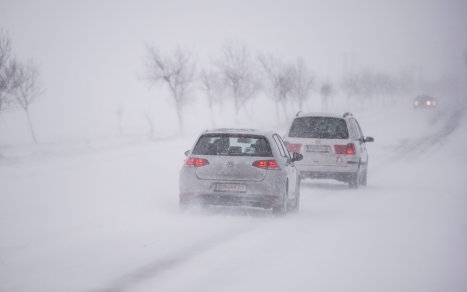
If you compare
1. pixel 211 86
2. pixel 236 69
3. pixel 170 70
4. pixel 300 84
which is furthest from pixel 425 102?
pixel 170 70

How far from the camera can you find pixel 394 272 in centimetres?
606

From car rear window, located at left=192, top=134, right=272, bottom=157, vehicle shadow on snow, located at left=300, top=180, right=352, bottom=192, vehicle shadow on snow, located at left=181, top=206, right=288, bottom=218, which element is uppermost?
car rear window, located at left=192, top=134, right=272, bottom=157

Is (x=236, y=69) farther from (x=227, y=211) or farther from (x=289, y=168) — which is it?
(x=289, y=168)

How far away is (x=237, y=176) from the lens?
9453 mm

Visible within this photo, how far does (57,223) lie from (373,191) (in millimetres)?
8358

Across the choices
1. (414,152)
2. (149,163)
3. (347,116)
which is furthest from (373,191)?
(414,152)

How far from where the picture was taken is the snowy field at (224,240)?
220 inches

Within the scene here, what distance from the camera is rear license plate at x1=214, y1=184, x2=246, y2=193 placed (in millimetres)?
9430

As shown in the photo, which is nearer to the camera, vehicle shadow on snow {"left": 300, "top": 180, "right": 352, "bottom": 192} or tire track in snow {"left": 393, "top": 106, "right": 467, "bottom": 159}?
vehicle shadow on snow {"left": 300, "top": 180, "right": 352, "bottom": 192}

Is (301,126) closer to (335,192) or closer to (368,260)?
(335,192)

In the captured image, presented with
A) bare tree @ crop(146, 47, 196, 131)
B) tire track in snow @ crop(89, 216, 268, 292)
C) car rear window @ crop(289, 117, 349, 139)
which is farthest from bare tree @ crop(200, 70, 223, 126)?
tire track in snow @ crop(89, 216, 268, 292)

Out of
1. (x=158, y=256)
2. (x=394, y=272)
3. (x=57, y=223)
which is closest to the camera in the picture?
(x=394, y=272)

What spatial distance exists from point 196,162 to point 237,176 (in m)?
0.76

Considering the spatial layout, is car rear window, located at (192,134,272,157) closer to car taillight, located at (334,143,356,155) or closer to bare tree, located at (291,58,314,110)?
car taillight, located at (334,143,356,155)
